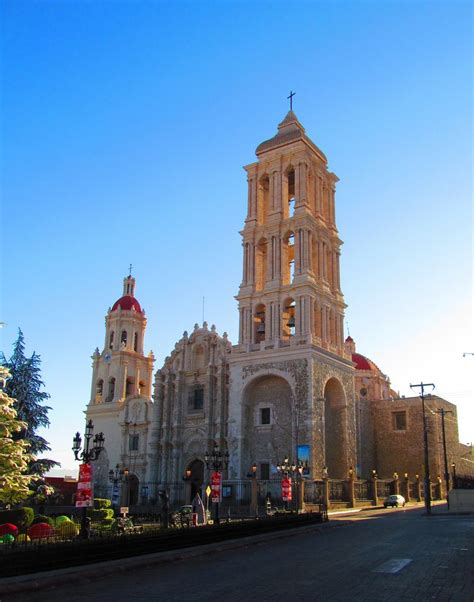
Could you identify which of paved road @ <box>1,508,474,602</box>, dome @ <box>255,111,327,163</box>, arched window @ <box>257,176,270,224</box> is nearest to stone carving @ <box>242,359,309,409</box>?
arched window @ <box>257,176,270,224</box>

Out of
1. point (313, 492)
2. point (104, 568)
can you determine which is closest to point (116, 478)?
point (313, 492)

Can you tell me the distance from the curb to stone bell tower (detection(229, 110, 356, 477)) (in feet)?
68.6

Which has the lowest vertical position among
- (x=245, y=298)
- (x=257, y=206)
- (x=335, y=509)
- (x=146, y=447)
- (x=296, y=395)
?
(x=335, y=509)

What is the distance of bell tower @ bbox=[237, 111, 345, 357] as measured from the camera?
44.2m

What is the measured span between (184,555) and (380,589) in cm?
711

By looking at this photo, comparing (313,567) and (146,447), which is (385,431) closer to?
(146,447)

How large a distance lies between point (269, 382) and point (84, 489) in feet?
87.4

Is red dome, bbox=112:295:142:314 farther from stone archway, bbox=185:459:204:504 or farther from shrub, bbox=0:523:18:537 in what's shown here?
shrub, bbox=0:523:18:537

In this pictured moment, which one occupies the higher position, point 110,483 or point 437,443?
point 437,443

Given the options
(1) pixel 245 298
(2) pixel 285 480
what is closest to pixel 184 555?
(2) pixel 285 480

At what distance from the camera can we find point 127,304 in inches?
2432

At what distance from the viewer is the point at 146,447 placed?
5294 centimetres

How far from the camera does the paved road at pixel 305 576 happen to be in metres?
10.9

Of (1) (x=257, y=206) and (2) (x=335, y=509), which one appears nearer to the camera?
(2) (x=335, y=509)
